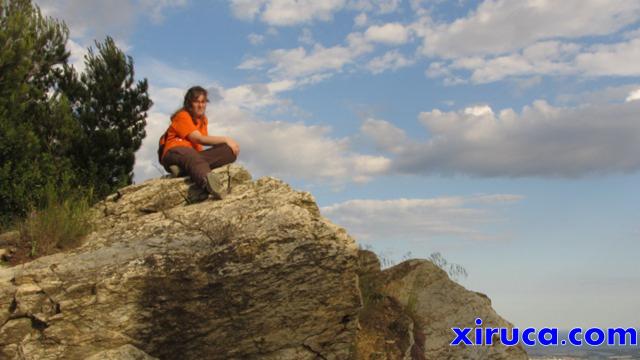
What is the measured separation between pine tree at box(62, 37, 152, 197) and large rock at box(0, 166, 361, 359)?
26.3 feet

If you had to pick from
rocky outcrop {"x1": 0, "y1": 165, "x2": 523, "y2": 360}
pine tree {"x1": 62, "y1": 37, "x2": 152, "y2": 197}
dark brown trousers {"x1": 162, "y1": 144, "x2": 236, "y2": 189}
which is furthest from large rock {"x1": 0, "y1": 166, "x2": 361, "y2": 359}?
pine tree {"x1": 62, "y1": 37, "x2": 152, "y2": 197}

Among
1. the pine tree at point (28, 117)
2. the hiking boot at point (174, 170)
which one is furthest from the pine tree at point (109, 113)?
the hiking boot at point (174, 170)

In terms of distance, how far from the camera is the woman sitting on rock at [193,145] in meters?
10.6

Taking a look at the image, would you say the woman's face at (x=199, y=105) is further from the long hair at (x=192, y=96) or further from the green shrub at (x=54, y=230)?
the green shrub at (x=54, y=230)

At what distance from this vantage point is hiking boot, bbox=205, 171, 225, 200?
1024 centimetres

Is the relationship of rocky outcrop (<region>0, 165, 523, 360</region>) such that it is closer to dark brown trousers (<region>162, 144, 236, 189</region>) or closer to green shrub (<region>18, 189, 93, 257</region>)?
green shrub (<region>18, 189, 93, 257</region>)

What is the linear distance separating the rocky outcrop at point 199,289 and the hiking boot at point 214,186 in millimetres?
149

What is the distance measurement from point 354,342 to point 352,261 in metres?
1.50

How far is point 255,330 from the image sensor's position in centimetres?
895

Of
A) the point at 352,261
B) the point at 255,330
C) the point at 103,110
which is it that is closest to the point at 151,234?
the point at 255,330

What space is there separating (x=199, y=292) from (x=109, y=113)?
34.9 ft

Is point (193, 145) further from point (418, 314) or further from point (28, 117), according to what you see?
point (28, 117)

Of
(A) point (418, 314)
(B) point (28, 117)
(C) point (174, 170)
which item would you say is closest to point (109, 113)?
(B) point (28, 117)

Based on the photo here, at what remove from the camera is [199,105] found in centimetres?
1074
